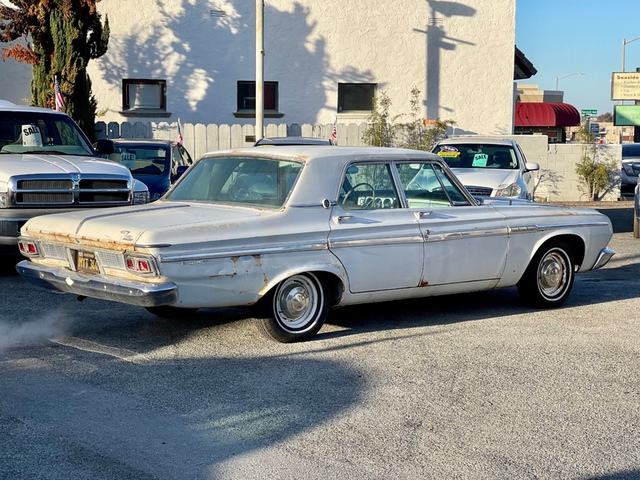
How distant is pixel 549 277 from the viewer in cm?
902

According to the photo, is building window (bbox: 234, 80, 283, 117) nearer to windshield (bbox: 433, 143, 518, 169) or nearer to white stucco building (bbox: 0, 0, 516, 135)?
white stucco building (bbox: 0, 0, 516, 135)

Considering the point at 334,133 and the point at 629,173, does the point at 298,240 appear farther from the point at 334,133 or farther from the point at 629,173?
the point at 629,173

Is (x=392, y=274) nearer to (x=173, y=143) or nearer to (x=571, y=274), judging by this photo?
(x=571, y=274)

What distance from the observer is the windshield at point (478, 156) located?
15.4 m

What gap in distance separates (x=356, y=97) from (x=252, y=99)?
8.79ft

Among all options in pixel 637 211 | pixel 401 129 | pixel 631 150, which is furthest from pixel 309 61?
pixel 631 150

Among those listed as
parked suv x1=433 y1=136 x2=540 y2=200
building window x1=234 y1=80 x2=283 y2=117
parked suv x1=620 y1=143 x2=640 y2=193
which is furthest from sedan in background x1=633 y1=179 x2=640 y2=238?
parked suv x1=620 y1=143 x2=640 y2=193

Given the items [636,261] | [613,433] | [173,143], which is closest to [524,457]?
[613,433]

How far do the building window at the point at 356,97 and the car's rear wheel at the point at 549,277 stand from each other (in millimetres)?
15507

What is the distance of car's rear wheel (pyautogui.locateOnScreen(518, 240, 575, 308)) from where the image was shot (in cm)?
888

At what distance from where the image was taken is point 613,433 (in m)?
5.39

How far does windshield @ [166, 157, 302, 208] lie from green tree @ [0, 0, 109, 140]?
12.5m

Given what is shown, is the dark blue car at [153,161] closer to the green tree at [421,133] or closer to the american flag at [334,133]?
the american flag at [334,133]

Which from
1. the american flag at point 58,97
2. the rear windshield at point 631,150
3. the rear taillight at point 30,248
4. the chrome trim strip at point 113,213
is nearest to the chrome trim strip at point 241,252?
the chrome trim strip at point 113,213
